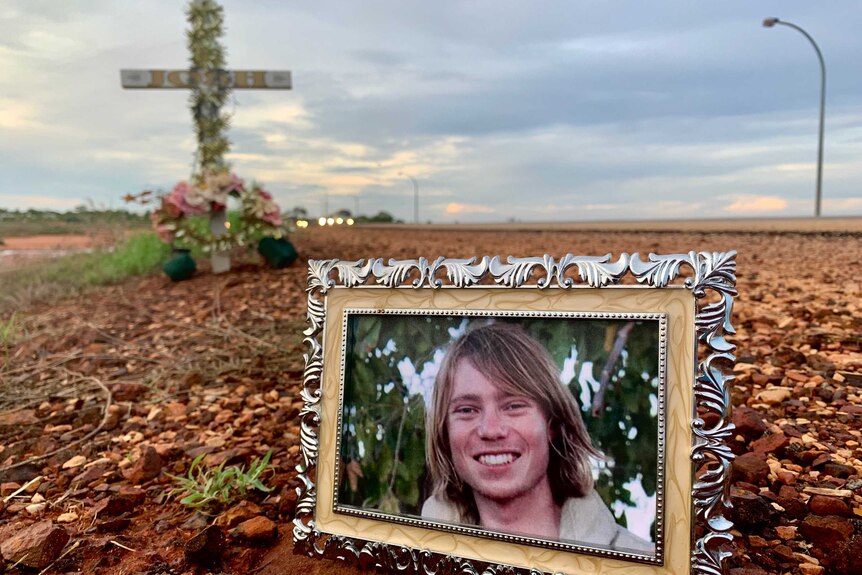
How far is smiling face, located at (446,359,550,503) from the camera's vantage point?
1314mm

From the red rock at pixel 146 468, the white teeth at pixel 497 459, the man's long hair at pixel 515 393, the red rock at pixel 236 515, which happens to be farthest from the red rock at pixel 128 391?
the white teeth at pixel 497 459

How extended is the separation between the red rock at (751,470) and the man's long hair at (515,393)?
2.06 feet

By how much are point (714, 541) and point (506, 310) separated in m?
0.61

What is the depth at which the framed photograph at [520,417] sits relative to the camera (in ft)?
4.06

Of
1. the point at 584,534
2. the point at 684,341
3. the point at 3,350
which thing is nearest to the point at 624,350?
the point at 684,341

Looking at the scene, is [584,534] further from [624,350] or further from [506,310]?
[506,310]

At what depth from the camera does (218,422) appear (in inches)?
99.0

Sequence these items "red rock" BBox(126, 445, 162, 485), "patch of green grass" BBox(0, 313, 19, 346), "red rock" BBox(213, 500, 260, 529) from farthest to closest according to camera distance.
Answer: "patch of green grass" BBox(0, 313, 19, 346) < "red rock" BBox(126, 445, 162, 485) < "red rock" BBox(213, 500, 260, 529)

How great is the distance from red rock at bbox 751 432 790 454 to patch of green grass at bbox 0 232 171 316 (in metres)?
6.37

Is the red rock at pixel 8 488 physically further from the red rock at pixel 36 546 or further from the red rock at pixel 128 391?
the red rock at pixel 128 391

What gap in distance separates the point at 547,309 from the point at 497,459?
1.12ft

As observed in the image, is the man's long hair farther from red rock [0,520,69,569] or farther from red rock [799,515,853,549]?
red rock [0,520,69,569]

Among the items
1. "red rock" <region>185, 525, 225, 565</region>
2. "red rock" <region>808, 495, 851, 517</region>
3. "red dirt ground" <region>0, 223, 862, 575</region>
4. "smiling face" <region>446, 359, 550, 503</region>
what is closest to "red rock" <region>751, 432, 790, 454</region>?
"red dirt ground" <region>0, 223, 862, 575</region>

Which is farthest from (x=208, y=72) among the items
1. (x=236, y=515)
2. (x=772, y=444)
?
(x=772, y=444)
